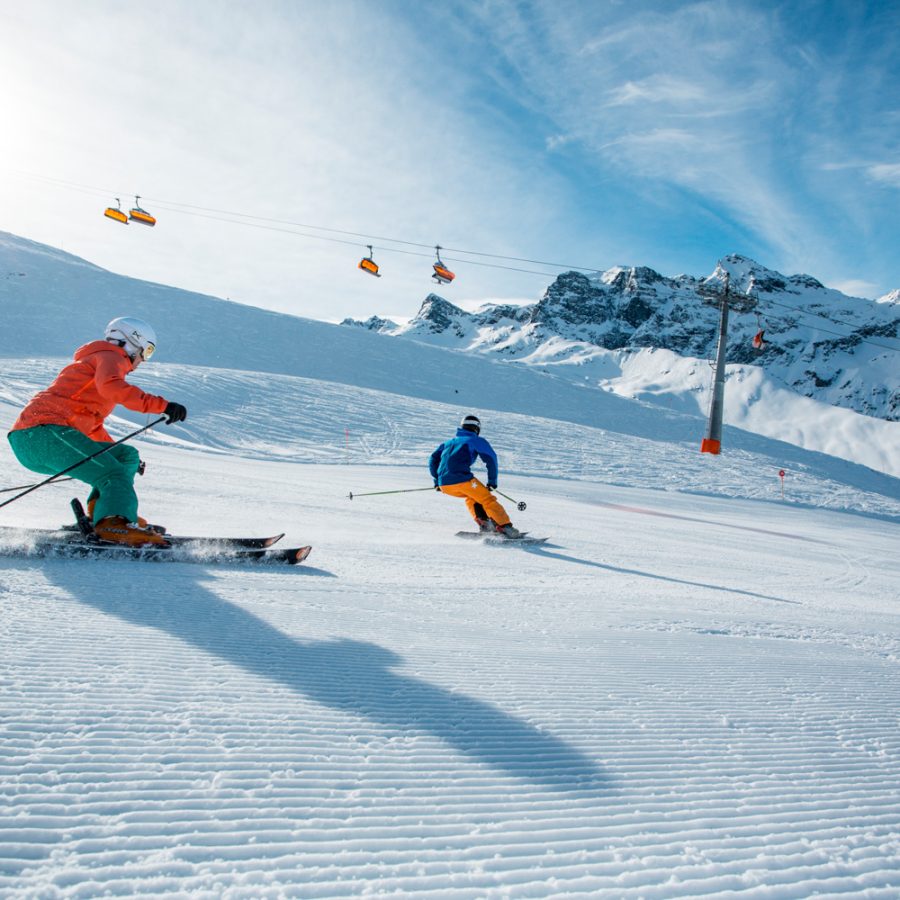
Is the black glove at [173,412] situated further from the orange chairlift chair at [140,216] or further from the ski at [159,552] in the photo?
the orange chairlift chair at [140,216]

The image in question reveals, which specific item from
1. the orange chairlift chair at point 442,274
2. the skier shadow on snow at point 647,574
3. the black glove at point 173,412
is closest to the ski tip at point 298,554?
the black glove at point 173,412

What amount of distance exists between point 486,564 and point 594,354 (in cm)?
13002

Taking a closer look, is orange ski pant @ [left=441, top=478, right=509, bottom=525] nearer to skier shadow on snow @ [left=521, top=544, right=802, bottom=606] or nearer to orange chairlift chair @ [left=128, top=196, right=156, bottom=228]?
skier shadow on snow @ [left=521, top=544, right=802, bottom=606]

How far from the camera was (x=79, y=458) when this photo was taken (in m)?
4.10

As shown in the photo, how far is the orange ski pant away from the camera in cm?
721

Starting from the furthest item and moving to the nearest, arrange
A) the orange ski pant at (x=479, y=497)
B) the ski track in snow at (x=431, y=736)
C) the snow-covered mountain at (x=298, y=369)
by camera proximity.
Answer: the snow-covered mountain at (x=298, y=369), the orange ski pant at (x=479, y=497), the ski track in snow at (x=431, y=736)

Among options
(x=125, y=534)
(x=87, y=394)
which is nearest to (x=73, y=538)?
(x=125, y=534)

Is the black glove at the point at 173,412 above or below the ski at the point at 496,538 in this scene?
above

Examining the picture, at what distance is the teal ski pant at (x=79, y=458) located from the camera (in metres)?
4.09

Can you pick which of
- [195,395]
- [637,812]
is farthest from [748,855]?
[195,395]

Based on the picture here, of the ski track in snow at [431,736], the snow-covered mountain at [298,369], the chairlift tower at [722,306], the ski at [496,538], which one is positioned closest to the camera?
the ski track in snow at [431,736]

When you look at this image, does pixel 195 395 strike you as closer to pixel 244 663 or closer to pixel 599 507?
pixel 599 507

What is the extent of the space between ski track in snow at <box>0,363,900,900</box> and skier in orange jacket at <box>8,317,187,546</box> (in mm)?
504

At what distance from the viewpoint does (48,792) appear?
1.48 m
